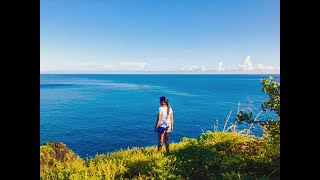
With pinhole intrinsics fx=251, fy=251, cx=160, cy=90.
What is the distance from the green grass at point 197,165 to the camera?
244 inches

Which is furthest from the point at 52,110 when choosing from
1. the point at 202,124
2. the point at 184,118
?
the point at 202,124

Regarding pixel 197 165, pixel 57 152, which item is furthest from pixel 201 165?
pixel 57 152

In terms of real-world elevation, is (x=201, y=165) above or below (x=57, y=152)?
above

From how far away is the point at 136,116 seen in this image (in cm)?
4831

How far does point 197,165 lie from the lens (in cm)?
678

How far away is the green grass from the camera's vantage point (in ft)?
20.3

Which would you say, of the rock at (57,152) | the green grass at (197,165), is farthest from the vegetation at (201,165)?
the rock at (57,152)

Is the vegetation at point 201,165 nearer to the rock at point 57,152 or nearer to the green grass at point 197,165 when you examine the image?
the green grass at point 197,165

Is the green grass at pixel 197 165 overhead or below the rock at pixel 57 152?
overhead

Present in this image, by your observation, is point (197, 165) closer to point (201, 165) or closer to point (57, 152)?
point (201, 165)

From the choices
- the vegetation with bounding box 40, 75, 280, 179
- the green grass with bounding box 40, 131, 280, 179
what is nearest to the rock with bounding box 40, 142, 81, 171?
the vegetation with bounding box 40, 75, 280, 179

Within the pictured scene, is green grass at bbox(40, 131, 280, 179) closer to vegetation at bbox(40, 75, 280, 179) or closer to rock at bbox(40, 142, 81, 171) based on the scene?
vegetation at bbox(40, 75, 280, 179)
